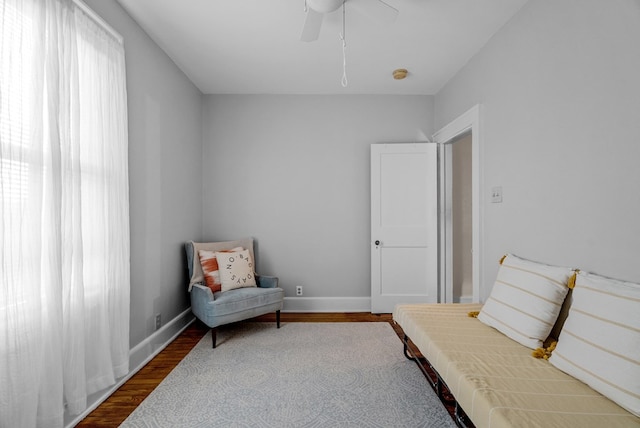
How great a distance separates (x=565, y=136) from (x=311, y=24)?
5.63 feet

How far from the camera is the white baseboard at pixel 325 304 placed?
4047mm

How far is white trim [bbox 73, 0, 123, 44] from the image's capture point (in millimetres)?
1864

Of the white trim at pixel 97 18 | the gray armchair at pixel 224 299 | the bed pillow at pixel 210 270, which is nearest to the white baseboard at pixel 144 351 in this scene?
the gray armchair at pixel 224 299

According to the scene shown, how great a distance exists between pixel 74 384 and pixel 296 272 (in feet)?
8.22

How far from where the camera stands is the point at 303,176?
4062mm

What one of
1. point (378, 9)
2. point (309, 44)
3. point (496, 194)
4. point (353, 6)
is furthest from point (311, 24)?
point (496, 194)

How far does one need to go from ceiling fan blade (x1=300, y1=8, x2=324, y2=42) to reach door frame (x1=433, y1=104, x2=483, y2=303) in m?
1.56

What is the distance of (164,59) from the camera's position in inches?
118

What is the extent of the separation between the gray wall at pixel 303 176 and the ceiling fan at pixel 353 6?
1818mm

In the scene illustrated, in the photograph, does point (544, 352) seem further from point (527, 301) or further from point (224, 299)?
point (224, 299)

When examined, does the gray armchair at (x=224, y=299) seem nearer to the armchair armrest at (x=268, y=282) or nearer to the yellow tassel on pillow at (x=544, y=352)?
the armchair armrest at (x=268, y=282)

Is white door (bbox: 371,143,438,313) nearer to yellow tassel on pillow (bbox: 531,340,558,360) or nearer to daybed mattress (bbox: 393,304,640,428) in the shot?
daybed mattress (bbox: 393,304,640,428)

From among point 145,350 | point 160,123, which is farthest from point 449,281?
point 160,123

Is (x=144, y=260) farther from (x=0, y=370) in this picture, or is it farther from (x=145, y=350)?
(x=0, y=370)
